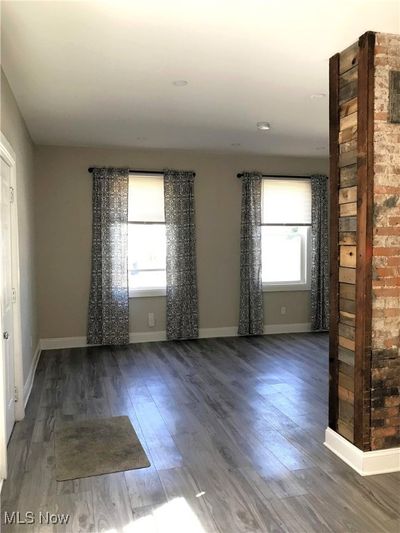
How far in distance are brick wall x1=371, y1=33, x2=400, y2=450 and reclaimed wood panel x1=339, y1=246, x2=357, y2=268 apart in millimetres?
122

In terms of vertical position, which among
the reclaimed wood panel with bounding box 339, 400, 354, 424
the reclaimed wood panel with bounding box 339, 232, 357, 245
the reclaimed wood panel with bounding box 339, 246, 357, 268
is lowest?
the reclaimed wood panel with bounding box 339, 400, 354, 424

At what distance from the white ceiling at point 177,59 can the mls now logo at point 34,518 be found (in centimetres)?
262

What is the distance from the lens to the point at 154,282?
6.36 m

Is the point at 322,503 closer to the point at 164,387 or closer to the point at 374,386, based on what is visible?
the point at 374,386

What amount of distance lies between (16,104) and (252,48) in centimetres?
216

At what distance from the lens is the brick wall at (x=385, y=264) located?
2576 millimetres

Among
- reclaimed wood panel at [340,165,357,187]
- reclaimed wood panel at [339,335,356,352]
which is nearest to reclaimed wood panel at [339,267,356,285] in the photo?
Result: reclaimed wood panel at [339,335,356,352]

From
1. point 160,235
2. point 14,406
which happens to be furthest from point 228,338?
point 14,406

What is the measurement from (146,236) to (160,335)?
1.40 meters

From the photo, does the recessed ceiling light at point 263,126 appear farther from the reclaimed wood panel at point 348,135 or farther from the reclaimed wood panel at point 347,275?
the reclaimed wood panel at point 347,275

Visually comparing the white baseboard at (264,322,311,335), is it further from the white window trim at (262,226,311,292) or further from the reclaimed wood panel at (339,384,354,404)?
the reclaimed wood panel at (339,384,354,404)

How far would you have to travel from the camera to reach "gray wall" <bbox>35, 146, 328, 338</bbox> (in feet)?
19.5

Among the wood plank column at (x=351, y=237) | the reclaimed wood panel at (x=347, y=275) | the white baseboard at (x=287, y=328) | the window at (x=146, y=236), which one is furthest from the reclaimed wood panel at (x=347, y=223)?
the white baseboard at (x=287, y=328)

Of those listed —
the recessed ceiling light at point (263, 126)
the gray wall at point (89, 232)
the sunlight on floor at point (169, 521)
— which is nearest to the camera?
the sunlight on floor at point (169, 521)
